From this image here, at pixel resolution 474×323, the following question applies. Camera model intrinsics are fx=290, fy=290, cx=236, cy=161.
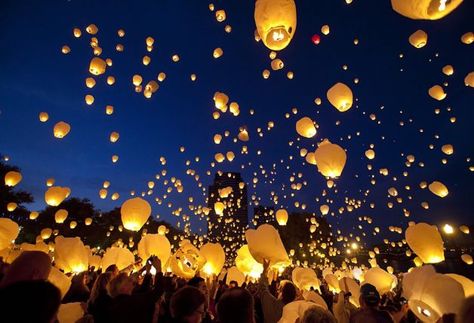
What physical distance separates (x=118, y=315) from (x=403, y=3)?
3.39 meters

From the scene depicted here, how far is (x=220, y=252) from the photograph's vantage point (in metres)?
7.48

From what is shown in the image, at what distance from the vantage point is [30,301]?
1.17 metres

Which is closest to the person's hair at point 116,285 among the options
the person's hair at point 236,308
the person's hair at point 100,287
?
the person's hair at point 100,287

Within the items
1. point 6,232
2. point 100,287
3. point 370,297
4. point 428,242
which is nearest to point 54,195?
point 6,232

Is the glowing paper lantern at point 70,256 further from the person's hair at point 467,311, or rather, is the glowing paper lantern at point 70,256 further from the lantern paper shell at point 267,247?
the person's hair at point 467,311

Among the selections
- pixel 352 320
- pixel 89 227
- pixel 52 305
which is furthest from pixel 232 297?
pixel 89 227

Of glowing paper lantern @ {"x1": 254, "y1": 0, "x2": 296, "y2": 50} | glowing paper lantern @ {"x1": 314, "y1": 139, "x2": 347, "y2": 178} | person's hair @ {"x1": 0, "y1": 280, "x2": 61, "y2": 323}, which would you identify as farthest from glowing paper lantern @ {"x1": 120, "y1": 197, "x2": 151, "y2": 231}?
person's hair @ {"x1": 0, "y1": 280, "x2": 61, "y2": 323}

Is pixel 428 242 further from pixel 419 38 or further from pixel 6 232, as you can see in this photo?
pixel 6 232

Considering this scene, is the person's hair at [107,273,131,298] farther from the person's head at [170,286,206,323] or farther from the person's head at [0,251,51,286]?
the person's head at [170,286,206,323]

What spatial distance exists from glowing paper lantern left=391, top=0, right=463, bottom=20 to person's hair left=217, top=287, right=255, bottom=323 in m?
2.57

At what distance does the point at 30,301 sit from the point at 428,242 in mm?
6345

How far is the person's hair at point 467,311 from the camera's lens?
141 cm

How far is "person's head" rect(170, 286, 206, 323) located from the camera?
209 centimetres

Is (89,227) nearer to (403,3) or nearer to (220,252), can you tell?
(220,252)
